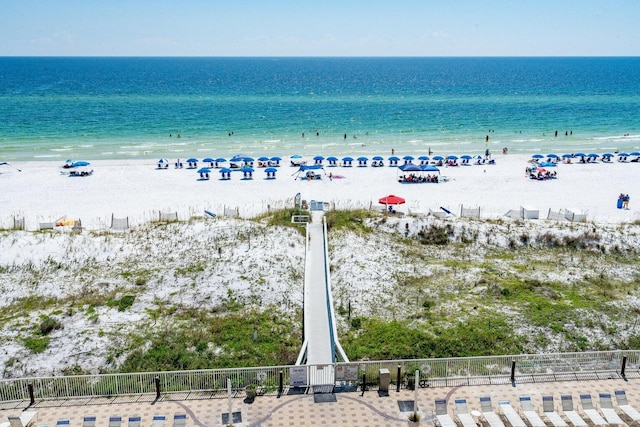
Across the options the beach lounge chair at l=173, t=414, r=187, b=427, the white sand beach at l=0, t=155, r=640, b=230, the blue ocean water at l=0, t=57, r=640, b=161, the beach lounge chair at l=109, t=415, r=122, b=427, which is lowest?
the beach lounge chair at l=173, t=414, r=187, b=427

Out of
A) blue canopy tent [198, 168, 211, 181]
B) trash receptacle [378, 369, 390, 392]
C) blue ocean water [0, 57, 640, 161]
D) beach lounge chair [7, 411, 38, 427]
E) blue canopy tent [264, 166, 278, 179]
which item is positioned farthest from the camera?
blue ocean water [0, 57, 640, 161]

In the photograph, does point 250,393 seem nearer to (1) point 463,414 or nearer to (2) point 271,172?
(1) point 463,414

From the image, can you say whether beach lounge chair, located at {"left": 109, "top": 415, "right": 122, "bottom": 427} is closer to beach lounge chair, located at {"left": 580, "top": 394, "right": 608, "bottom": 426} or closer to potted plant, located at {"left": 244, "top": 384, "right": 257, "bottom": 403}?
potted plant, located at {"left": 244, "top": 384, "right": 257, "bottom": 403}

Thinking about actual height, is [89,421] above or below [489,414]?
above

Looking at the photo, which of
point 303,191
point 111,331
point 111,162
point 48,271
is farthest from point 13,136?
point 111,331

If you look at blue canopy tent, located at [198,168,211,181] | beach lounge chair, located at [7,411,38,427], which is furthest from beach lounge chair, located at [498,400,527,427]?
blue canopy tent, located at [198,168,211,181]

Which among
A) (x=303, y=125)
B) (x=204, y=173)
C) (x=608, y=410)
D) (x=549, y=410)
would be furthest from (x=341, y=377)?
(x=303, y=125)

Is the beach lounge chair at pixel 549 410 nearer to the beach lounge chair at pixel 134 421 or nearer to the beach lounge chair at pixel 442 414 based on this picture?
the beach lounge chair at pixel 442 414
